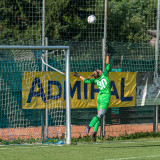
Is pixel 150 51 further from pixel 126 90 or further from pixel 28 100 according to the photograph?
pixel 28 100

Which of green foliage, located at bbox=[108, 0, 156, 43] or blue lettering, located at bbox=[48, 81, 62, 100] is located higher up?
green foliage, located at bbox=[108, 0, 156, 43]

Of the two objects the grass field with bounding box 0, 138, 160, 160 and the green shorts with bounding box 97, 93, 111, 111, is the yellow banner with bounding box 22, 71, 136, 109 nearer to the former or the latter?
the green shorts with bounding box 97, 93, 111, 111

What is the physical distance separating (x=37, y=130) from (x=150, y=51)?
4917 millimetres

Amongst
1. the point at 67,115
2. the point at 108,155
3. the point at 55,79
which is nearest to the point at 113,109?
the point at 55,79

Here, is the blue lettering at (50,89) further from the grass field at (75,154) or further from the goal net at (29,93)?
the grass field at (75,154)

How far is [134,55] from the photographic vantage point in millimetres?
Result: 13578

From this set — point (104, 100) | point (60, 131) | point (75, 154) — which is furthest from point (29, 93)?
point (75, 154)

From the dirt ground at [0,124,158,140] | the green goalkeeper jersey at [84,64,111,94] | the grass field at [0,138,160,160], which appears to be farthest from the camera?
the dirt ground at [0,124,158,140]

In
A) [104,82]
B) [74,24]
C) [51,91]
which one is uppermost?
[74,24]

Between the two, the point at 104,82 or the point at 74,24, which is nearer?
the point at 104,82

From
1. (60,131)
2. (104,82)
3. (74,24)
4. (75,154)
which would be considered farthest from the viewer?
(74,24)

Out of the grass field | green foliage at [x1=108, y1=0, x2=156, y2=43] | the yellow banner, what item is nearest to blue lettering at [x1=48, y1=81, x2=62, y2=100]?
the yellow banner

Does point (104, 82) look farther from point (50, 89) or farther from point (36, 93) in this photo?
point (36, 93)

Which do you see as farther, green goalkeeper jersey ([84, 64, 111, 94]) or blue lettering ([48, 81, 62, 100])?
blue lettering ([48, 81, 62, 100])
